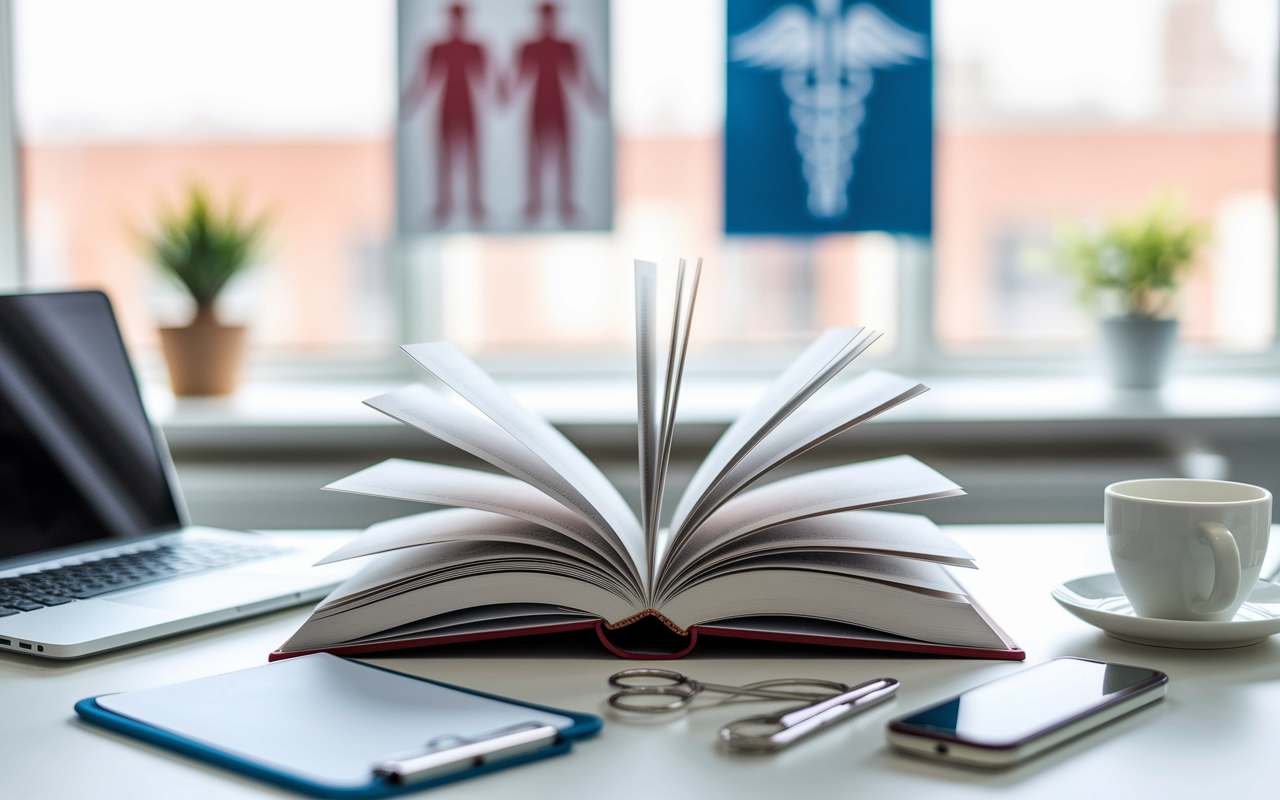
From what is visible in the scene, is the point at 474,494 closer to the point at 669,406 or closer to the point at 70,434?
the point at 669,406

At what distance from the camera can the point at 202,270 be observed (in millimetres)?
2264

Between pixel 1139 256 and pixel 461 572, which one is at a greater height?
pixel 1139 256

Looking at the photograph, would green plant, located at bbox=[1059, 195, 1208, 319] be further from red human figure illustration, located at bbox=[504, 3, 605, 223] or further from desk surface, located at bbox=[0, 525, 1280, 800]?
desk surface, located at bbox=[0, 525, 1280, 800]

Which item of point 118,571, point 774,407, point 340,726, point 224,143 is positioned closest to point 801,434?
point 774,407

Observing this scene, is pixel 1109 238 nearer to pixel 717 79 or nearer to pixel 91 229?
pixel 717 79

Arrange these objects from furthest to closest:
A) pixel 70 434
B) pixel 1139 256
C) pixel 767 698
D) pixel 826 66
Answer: pixel 826 66, pixel 1139 256, pixel 70 434, pixel 767 698

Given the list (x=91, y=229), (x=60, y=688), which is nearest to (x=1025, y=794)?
(x=60, y=688)

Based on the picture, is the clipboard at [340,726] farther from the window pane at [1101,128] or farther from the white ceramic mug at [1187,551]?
the window pane at [1101,128]

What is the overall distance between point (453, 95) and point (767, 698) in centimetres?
198

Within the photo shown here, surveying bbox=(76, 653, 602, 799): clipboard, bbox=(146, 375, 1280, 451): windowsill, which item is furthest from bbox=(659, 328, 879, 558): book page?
bbox=(146, 375, 1280, 451): windowsill

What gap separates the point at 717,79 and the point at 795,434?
5.87ft

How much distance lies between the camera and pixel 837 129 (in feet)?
7.86

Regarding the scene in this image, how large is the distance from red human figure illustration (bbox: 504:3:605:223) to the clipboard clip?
194 cm

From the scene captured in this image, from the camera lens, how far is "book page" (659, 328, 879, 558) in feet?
2.43
